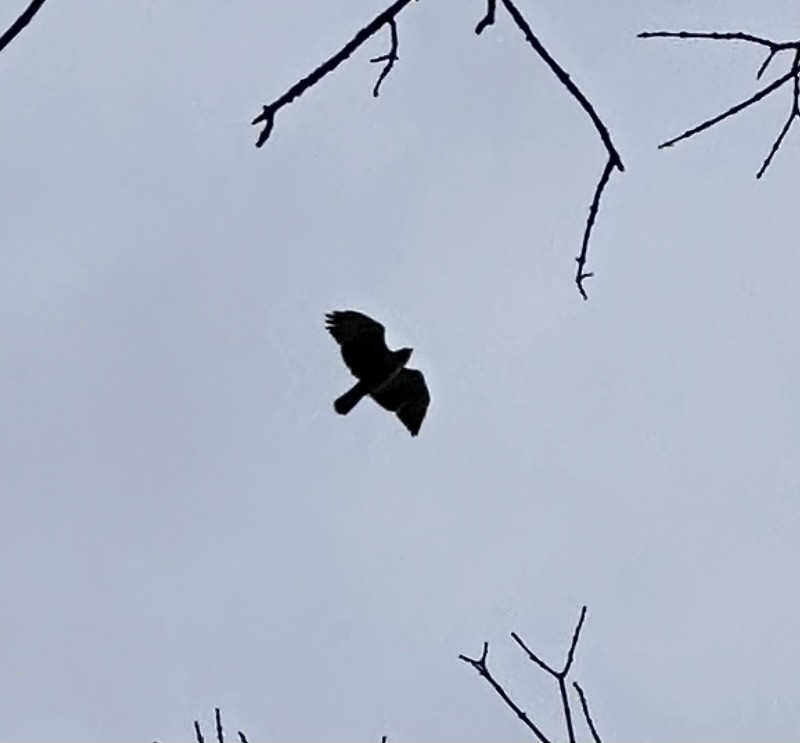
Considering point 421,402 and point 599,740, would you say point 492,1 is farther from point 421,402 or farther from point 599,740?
point 421,402

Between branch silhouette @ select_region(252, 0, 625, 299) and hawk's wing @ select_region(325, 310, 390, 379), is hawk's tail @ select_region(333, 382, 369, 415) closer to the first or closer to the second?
hawk's wing @ select_region(325, 310, 390, 379)

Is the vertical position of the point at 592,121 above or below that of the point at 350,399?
below

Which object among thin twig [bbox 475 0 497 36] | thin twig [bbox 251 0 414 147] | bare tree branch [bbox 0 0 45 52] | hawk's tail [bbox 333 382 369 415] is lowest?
bare tree branch [bbox 0 0 45 52]

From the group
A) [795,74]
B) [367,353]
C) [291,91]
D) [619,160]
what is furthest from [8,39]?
[367,353]

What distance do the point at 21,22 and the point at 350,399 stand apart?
23.2 ft

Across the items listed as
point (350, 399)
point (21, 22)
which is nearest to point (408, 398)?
point (350, 399)

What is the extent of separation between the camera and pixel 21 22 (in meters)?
1.56

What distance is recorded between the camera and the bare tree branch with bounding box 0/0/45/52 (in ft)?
4.95

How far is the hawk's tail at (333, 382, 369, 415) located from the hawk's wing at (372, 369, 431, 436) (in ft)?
0.56

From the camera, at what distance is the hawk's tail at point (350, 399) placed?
8.45 metres

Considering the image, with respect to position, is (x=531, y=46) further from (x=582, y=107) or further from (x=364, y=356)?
(x=364, y=356)

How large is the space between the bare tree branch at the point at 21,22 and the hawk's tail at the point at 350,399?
22.5 feet

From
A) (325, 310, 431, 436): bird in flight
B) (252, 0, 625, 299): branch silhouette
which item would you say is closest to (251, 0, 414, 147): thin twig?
(252, 0, 625, 299): branch silhouette

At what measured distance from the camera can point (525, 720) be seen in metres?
3.50
